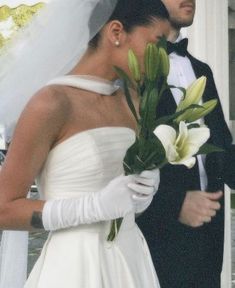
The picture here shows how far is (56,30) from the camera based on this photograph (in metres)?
1.82

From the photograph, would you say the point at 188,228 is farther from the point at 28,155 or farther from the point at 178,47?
the point at 28,155

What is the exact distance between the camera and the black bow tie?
7.17ft

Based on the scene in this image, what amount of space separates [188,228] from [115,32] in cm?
74

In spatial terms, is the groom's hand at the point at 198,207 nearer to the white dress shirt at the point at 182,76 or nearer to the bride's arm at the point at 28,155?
the white dress shirt at the point at 182,76

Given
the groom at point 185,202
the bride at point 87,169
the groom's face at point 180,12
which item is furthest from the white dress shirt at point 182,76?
the bride at point 87,169

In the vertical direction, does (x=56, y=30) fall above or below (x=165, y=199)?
above

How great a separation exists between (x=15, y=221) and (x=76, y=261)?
0.60ft


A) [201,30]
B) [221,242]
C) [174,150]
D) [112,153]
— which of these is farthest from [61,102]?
[201,30]

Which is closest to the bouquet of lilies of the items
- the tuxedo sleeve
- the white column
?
the tuxedo sleeve

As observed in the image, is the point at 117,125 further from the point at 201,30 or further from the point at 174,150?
the point at 201,30

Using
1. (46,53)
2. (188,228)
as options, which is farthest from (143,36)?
(188,228)

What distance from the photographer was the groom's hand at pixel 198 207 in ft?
6.07

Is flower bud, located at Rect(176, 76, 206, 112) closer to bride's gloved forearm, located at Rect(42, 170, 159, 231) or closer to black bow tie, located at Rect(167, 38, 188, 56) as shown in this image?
bride's gloved forearm, located at Rect(42, 170, 159, 231)

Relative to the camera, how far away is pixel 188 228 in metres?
2.10
